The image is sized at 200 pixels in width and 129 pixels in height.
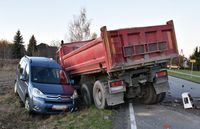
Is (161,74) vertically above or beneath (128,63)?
beneath

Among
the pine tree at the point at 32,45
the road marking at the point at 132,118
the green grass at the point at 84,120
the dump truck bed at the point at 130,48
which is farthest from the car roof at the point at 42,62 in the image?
the pine tree at the point at 32,45

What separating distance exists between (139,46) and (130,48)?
389 mm

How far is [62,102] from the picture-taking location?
424 inches

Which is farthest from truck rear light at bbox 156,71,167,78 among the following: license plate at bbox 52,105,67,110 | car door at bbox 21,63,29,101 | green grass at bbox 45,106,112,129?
car door at bbox 21,63,29,101

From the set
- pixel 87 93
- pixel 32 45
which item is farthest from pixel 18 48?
pixel 87 93

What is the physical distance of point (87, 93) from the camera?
1219cm

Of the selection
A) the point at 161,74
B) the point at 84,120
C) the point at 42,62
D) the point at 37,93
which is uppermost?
the point at 42,62

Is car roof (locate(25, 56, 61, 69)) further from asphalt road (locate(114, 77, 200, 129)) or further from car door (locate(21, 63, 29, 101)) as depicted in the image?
asphalt road (locate(114, 77, 200, 129))

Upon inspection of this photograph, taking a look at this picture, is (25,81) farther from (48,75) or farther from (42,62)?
(42,62)

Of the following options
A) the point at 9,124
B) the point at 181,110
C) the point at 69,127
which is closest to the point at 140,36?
the point at 181,110

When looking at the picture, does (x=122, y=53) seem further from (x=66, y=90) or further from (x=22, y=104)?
(x=22, y=104)

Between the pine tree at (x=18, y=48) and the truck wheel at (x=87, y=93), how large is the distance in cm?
7645

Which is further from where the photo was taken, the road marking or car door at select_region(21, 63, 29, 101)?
car door at select_region(21, 63, 29, 101)

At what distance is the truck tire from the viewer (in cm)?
1173
